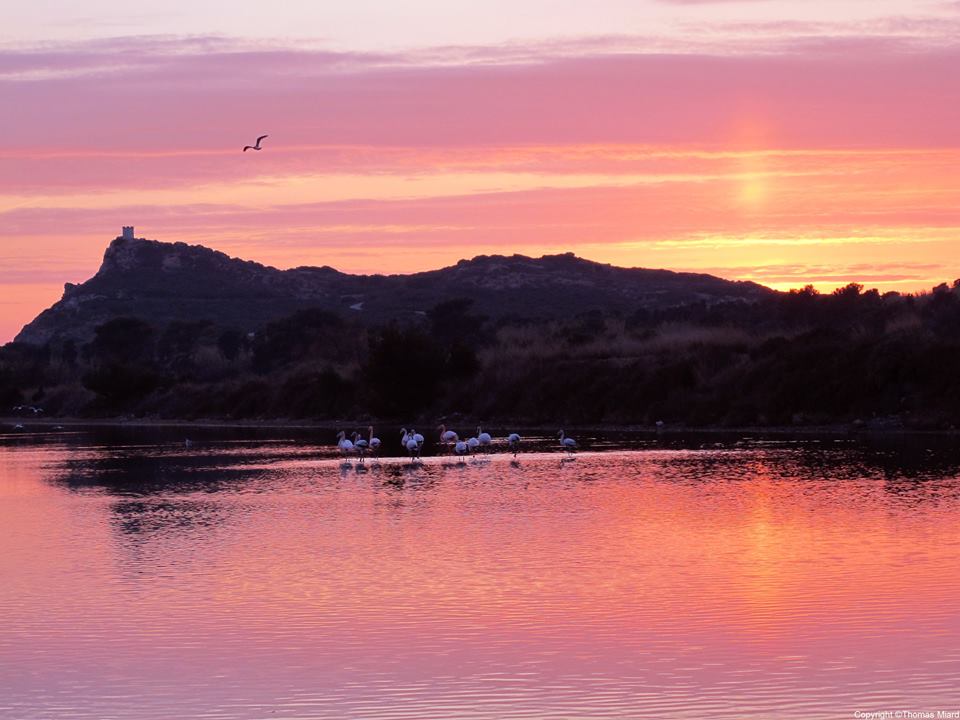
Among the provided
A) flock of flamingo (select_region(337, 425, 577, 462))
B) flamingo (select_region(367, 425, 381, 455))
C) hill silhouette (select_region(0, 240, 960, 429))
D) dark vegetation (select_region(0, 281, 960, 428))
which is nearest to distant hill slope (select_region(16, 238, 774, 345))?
hill silhouette (select_region(0, 240, 960, 429))

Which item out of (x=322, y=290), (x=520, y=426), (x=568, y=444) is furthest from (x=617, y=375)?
(x=322, y=290)

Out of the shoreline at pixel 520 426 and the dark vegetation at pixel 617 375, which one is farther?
the dark vegetation at pixel 617 375

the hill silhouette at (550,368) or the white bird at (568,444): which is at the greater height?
the hill silhouette at (550,368)

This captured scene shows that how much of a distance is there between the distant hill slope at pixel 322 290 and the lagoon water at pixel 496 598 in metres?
117

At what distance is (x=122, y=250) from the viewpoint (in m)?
171

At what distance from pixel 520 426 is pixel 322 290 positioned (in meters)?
116

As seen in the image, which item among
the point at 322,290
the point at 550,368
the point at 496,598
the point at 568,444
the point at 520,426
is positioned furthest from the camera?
the point at 322,290

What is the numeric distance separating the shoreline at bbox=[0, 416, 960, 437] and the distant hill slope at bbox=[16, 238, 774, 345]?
6369cm

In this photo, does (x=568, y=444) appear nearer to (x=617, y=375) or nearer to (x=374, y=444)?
(x=374, y=444)

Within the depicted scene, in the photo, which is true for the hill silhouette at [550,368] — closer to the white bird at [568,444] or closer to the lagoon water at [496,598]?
the white bird at [568,444]

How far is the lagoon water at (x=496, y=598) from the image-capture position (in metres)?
12.8

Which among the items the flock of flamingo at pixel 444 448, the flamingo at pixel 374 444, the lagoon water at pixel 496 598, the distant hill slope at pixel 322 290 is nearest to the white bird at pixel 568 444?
the flock of flamingo at pixel 444 448

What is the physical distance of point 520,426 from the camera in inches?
2256

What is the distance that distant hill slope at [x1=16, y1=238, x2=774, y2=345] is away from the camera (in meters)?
152
